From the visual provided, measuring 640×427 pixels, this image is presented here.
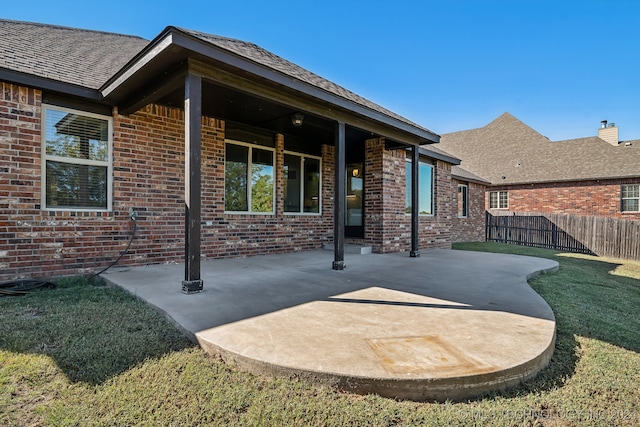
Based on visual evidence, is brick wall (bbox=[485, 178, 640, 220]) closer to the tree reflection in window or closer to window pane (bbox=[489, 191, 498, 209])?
window pane (bbox=[489, 191, 498, 209])

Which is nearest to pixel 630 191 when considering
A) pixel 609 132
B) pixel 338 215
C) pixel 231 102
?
pixel 609 132

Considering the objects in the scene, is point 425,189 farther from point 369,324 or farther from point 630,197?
point 630,197

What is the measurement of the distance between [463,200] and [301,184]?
961 cm

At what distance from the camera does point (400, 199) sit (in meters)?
8.52

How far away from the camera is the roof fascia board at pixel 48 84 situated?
4.16 metres

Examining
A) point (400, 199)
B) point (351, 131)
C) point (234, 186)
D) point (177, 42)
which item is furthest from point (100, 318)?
point (400, 199)

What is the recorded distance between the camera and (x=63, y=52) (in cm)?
571

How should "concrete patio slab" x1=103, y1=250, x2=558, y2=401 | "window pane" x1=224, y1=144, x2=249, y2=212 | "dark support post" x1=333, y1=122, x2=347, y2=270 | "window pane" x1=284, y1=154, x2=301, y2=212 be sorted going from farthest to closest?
"window pane" x1=284, y1=154, x2=301, y2=212 → "window pane" x1=224, y1=144, x2=249, y2=212 → "dark support post" x1=333, y1=122, x2=347, y2=270 → "concrete patio slab" x1=103, y1=250, x2=558, y2=401

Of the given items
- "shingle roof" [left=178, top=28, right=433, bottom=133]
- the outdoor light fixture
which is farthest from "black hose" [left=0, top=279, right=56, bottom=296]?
the outdoor light fixture

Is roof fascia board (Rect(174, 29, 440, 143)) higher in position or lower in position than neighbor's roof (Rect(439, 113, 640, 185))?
lower

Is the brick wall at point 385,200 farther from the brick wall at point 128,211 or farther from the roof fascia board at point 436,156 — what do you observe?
the brick wall at point 128,211

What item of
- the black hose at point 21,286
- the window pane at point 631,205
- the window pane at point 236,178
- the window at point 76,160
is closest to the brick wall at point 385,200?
the window pane at point 236,178

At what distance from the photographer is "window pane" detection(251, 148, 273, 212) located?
7.18 metres

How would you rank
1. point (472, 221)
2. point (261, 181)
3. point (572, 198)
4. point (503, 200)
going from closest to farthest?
point (261, 181), point (472, 221), point (572, 198), point (503, 200)
